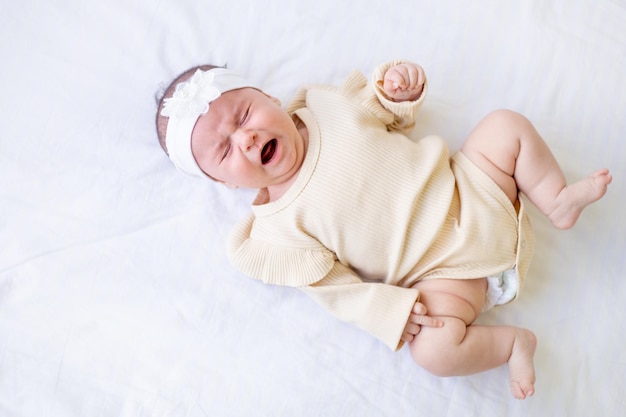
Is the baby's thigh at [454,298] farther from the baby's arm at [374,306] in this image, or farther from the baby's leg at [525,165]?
the baby's leg at [525,165]

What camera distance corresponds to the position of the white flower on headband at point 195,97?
1381mm

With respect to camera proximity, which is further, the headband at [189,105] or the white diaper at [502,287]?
the white diaper at [502,287]

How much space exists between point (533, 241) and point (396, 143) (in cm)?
47

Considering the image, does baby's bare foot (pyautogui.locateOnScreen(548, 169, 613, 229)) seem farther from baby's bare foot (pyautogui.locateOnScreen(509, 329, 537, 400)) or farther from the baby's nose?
the baby's nose

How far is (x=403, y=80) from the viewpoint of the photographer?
1.50 m

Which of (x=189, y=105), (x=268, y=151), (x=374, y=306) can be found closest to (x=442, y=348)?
(x=374, y=306)

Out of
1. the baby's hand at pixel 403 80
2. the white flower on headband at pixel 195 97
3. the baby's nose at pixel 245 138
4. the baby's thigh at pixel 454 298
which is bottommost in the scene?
the baby's thigh at pixel 454 298

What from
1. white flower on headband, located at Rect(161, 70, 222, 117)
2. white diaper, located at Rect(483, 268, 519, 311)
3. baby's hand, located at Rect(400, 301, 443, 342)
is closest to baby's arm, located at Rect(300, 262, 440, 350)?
baby's hand, located at Rect(400, 301, 443, 342)

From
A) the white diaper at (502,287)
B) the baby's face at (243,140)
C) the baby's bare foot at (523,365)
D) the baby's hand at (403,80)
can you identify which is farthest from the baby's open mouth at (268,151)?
the baby's bare foot at (523,365)

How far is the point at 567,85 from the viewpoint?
5.53ft

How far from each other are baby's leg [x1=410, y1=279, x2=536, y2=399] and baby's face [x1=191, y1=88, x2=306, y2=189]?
53cm

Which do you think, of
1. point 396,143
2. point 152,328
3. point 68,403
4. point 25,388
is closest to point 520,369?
point 396,143

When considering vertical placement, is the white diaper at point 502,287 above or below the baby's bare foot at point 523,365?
above

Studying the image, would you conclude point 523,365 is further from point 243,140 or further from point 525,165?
point 243,140
